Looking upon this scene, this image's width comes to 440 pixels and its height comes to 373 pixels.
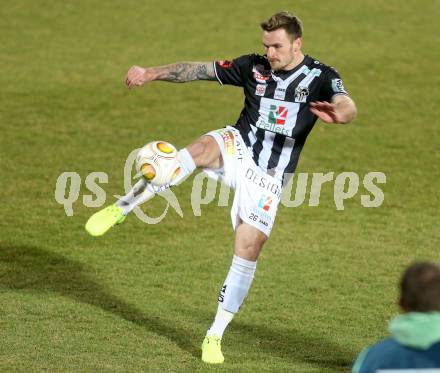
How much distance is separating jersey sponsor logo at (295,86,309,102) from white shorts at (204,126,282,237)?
1.72ft

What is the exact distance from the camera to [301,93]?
754 cm

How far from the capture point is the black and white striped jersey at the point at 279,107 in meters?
7.54

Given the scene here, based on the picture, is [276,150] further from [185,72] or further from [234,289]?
[234,289]

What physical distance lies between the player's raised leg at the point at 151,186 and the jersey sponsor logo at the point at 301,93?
70cm

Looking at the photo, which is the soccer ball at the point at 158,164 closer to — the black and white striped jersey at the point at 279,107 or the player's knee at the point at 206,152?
the player's knee at the point at 206,152

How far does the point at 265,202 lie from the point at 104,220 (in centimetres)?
116

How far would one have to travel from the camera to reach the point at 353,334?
788 cm

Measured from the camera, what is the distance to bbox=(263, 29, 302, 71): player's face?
24.2 ft

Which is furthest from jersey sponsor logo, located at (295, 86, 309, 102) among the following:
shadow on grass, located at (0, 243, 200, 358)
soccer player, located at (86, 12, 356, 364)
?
shadow on grass, located at (0, 243, 200, 358)

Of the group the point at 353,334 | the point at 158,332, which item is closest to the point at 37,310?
the point at 158,332

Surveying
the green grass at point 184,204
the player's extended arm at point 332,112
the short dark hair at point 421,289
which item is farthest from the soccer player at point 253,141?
the short dark hair at point 421,289

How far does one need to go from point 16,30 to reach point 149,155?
1155cm

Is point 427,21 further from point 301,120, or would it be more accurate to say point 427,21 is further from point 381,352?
point 381,352

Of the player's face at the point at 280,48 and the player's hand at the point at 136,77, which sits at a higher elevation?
the player's face at the point at 280,48
